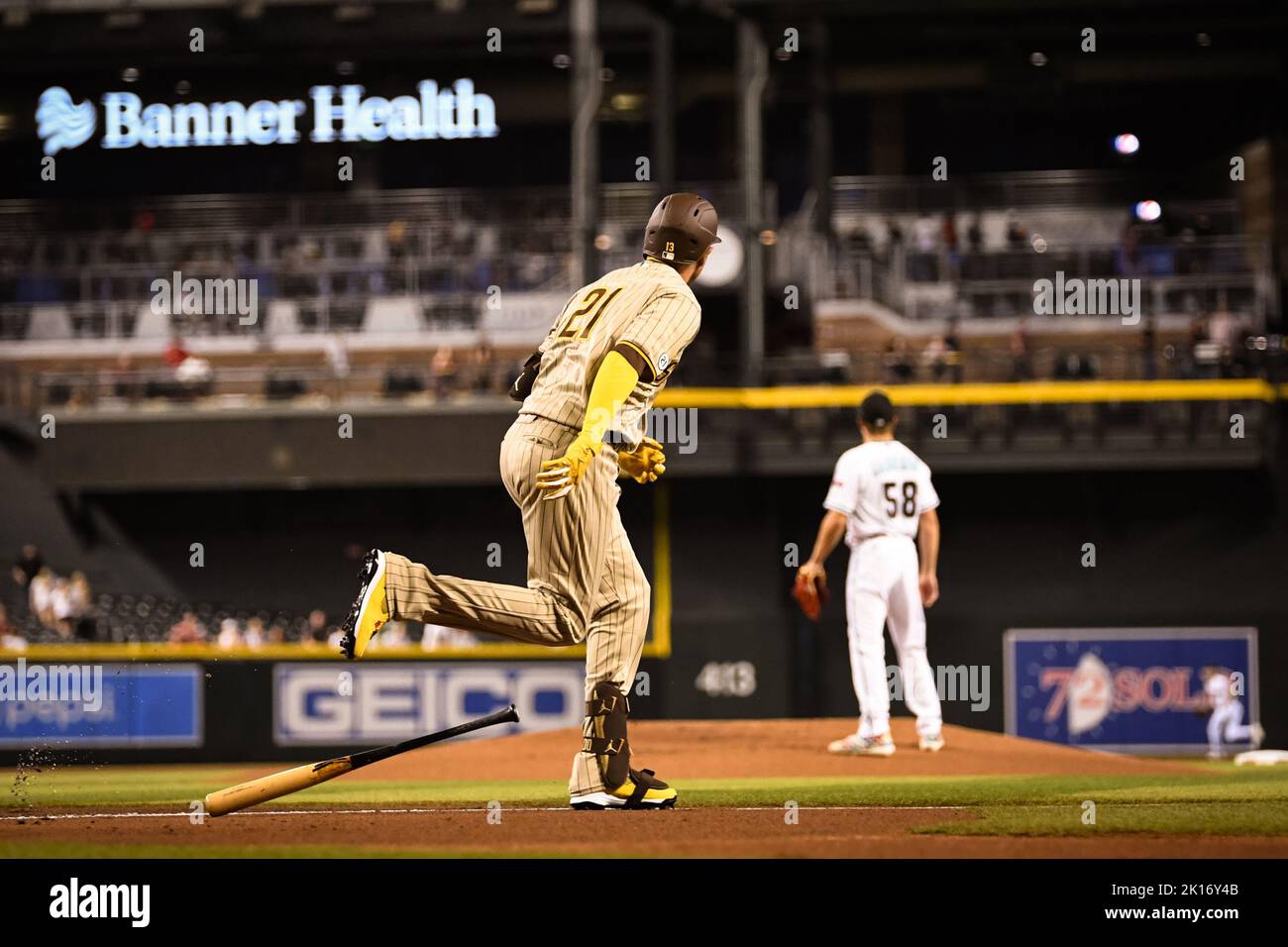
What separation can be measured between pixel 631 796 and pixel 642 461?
1.17m

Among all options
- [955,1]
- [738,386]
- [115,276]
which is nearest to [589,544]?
[738,386]

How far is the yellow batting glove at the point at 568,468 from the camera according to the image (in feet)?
16.4

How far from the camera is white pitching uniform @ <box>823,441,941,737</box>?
26.0 ft

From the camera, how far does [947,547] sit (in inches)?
616

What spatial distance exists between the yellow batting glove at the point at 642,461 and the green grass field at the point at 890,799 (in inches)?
48.7

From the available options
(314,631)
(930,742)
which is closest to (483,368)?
(314,631)

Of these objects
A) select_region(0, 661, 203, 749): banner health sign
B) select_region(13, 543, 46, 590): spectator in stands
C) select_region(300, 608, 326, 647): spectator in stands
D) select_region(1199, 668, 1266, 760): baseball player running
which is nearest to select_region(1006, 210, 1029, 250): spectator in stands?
select_region(1199, 668, 1266, 760): baseball player running

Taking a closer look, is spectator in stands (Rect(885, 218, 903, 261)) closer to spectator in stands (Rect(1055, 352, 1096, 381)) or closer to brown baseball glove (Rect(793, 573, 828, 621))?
spectator in stands (Rect(1055, 352, 1096, 381))

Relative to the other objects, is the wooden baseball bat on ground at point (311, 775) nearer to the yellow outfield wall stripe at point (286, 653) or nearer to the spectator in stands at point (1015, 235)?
the yellow outfield wall stripe at point (286, 653)

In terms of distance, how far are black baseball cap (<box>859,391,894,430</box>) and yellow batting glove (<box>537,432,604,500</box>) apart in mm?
3042

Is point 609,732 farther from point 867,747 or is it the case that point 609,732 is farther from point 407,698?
point 407,698

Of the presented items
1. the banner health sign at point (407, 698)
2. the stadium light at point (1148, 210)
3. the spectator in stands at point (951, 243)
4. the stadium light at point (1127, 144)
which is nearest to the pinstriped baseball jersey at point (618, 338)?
the banner health sign at point (407, 698)
